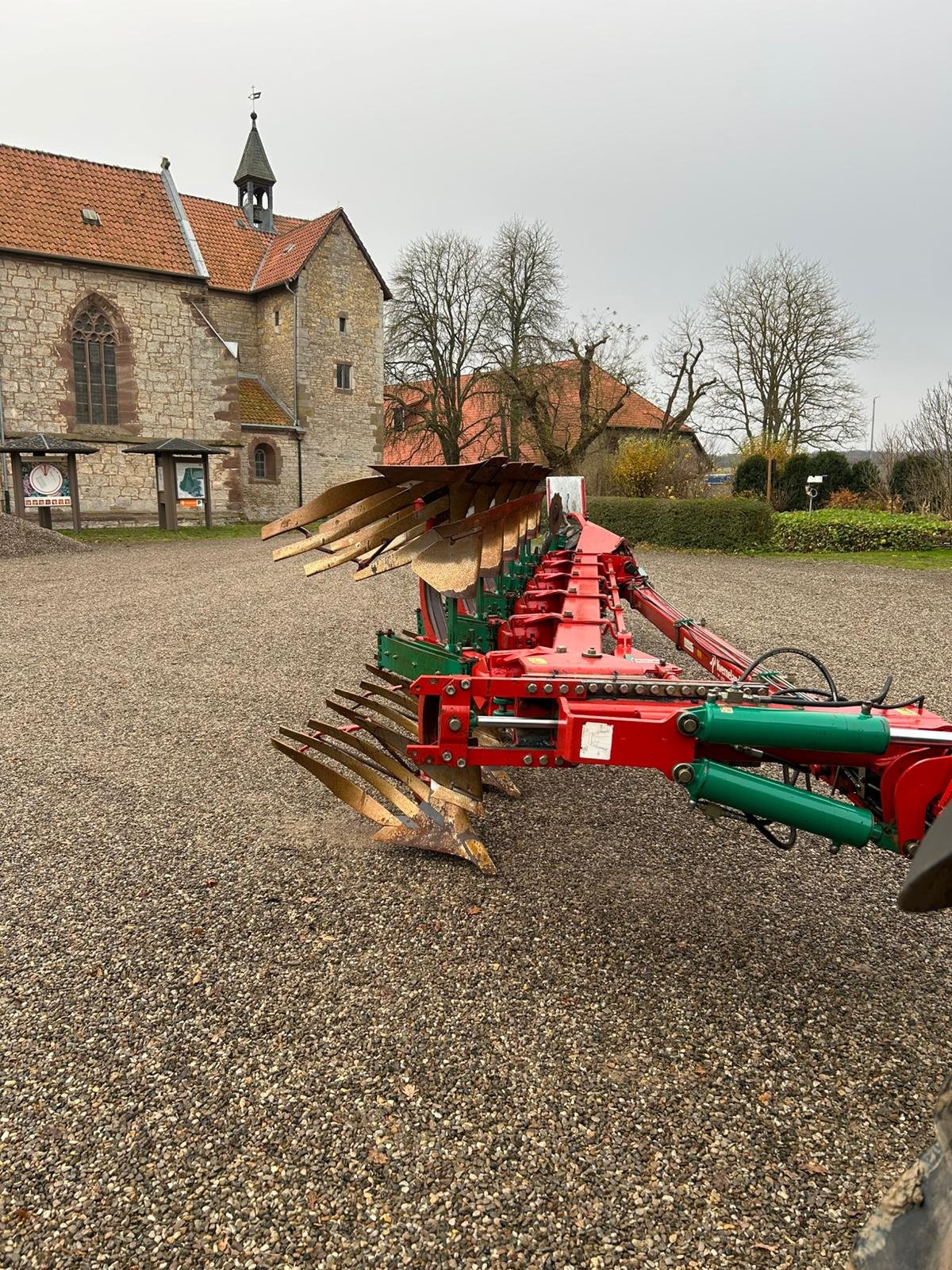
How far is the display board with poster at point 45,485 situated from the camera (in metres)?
19.2

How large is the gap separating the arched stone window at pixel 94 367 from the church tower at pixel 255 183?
10.2 metres

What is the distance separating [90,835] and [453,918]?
194 centimetres

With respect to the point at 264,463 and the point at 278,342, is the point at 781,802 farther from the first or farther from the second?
the point at 278,342

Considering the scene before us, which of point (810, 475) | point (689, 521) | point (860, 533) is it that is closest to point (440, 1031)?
point (689, 521)

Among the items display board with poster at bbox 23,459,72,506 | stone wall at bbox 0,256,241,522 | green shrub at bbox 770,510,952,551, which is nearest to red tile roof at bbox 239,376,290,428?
stone wall at bbox 0,256,241,522

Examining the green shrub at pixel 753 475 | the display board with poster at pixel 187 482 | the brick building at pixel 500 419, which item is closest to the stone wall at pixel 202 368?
the display board with poster at pixel 187 482

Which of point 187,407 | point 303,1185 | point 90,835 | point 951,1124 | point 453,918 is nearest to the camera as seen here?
point 951,1124

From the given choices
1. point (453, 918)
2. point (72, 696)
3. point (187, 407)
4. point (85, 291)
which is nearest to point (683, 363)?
point (187, 407)

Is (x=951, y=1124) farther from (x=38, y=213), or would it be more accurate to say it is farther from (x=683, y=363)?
(x=683, y=363)

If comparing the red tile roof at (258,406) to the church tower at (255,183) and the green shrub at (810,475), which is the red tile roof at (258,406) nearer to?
the church tower at (255,183)

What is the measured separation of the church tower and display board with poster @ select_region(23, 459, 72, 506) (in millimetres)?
16677

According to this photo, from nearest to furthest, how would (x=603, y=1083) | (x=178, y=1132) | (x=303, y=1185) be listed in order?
(x=303, y=1185), (x=178, y=1132), (x=603, y=1083)

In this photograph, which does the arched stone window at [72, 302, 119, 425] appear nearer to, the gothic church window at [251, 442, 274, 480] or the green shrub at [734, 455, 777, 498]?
the gothic church window at [251, 442, 274, 480]

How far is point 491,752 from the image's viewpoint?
2799 mm
